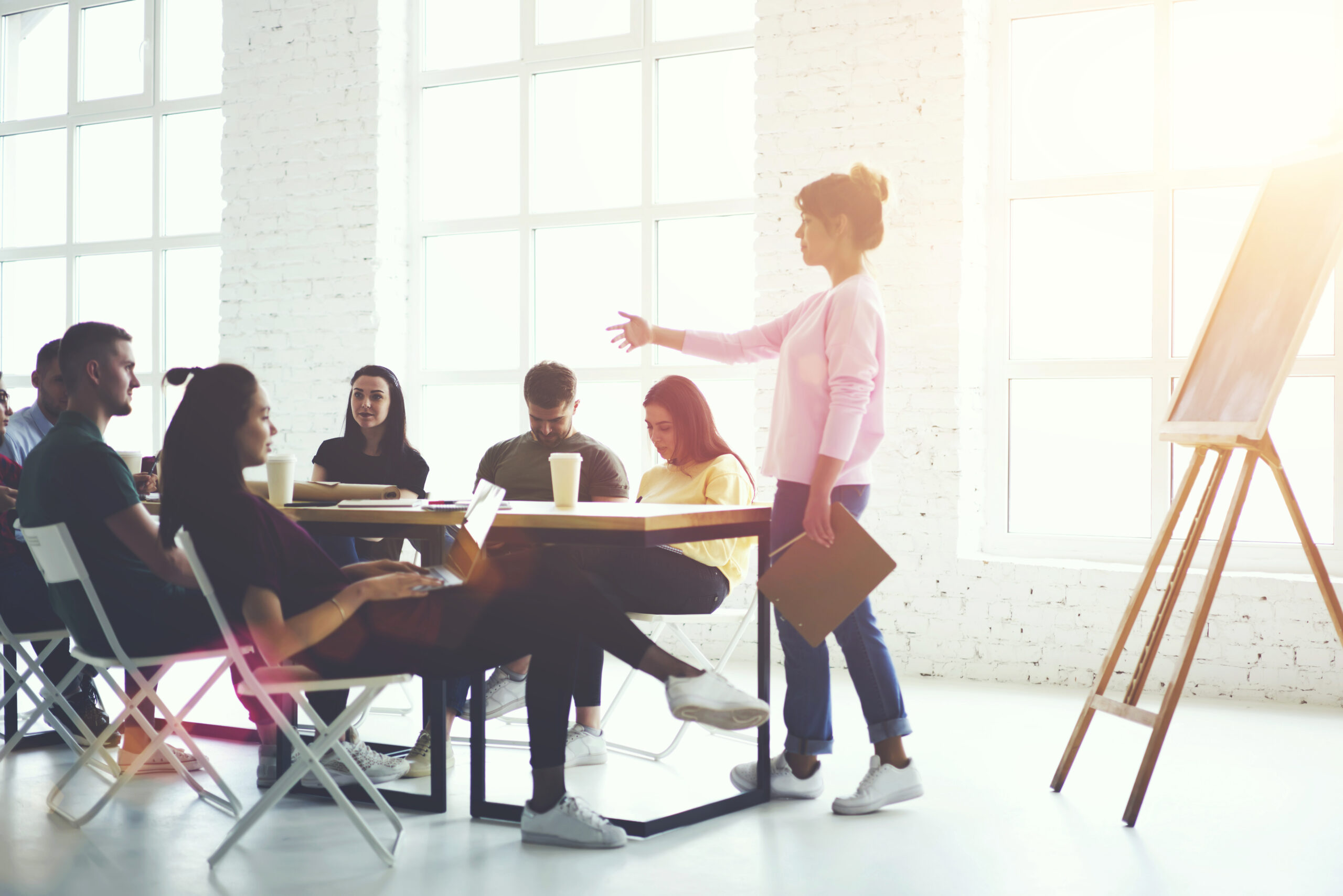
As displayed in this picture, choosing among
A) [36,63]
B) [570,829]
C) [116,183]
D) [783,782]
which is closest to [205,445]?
[570,829]

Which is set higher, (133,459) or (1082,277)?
(1082,277)

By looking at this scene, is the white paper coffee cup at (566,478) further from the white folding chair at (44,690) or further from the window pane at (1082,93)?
the window pane at (1082,93)

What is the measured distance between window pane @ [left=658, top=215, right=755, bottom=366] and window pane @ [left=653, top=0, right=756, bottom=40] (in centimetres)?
80

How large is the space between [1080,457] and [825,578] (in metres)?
2.37

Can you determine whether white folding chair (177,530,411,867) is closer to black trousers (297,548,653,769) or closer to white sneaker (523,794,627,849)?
black trousers (297,548,653,769)

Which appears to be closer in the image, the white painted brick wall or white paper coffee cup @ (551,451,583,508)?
white paper coffee cup @ (551,451,583,508)

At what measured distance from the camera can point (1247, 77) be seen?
4.39 m

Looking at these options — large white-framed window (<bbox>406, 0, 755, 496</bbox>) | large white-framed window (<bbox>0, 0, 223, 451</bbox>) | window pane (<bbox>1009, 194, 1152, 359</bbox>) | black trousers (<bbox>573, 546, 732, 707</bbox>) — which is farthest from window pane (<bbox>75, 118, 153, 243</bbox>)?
window pane (<bbox>1009, 194, 1152, 359</bbox>)

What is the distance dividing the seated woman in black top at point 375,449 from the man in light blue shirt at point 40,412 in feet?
2.69

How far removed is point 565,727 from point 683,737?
112cm

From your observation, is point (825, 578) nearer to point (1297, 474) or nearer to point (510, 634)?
point (510, 634)

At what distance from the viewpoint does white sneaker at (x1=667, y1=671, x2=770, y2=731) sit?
7.55ft

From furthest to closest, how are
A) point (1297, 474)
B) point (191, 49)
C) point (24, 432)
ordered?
point (191, 49)
point (1297, 474)
point (24, 432)

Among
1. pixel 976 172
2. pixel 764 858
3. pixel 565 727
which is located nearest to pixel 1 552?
pixel 565 727
